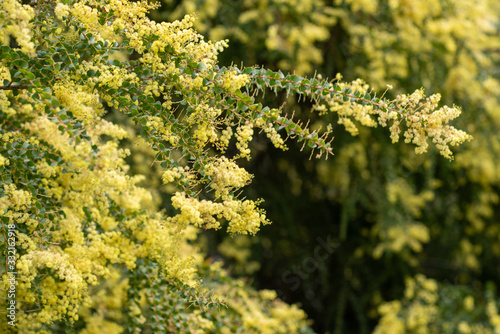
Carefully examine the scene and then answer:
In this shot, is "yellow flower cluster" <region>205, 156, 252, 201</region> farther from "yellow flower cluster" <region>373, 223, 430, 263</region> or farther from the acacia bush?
"yellow flower cluster" <region>373, 223, 430, 263</region>

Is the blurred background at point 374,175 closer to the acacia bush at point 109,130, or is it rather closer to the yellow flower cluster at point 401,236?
the yellow flower cluster at point 401,236

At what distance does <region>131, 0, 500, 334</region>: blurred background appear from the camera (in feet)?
9.14

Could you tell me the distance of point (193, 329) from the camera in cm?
165

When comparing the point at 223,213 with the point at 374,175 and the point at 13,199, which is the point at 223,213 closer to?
the point at 13,199

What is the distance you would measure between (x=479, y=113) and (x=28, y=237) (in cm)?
287

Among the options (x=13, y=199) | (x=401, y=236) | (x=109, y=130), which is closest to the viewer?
(x=13, y=199)

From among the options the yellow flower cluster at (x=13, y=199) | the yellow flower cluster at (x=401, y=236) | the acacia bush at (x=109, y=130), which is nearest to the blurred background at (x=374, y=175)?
the yellow flower cluster at (x=401, y=236)

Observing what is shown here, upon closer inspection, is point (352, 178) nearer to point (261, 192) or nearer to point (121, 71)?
point (261, 192)

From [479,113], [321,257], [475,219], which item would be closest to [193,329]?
[321,257]

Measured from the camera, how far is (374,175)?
10.2ft

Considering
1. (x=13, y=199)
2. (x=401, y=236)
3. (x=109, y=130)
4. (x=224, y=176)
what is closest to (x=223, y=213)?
(x=224, y=176)

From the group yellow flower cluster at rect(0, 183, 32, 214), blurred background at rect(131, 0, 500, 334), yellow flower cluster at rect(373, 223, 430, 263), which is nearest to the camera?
yellow flower cluster at rect(0, 183, 32, 214)

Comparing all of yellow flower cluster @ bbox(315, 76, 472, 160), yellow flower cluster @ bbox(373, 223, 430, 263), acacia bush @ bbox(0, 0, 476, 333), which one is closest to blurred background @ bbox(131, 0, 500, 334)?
yellow flower cluster @ bbox(373, 223, 430, 263)

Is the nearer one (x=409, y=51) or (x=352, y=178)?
(x=409, y=51)
